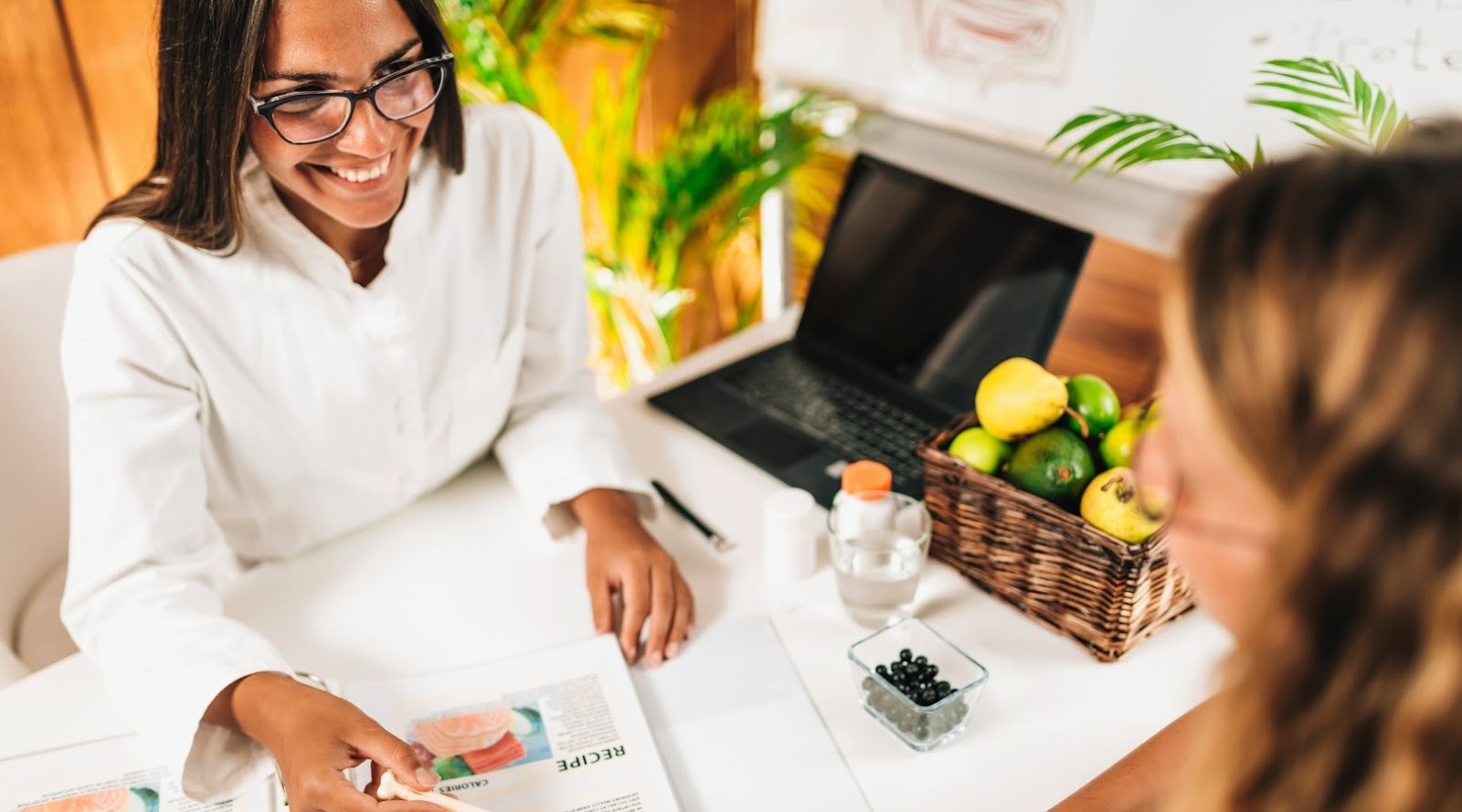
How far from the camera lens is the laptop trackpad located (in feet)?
4.20

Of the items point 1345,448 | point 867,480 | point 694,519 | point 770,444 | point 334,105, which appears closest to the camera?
point 1345,448

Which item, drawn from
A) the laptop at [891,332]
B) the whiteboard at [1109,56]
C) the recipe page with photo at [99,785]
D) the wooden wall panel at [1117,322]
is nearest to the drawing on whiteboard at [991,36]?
the whiteboard at [1109,56]

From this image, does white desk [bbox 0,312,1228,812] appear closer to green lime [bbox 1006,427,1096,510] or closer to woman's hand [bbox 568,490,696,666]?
woman's hand [bbox 568,490,696,666]

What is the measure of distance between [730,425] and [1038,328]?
392mm

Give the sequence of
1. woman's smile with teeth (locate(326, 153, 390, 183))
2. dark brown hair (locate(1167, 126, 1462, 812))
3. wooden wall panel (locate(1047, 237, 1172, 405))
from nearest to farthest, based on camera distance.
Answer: dark brown hair (locate(1167, 126, 1462, 812)) < woman's smile with teeth (locate(326, 153, 390, 183)) < wooden wall panel (locate(1047, 237, 1172, 405))

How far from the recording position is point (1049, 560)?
3.26ft

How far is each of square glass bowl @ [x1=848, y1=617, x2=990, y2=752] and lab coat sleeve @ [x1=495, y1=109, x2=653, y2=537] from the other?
0.33 m

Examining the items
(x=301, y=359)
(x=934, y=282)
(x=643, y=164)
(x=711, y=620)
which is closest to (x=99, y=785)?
(x=301, y=359)

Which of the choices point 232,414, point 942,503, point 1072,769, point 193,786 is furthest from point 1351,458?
point 232,414

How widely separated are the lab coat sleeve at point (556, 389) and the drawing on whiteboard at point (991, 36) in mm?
582

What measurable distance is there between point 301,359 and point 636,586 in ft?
1.38

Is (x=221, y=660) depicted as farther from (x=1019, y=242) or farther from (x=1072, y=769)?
(x=1019, y=242)

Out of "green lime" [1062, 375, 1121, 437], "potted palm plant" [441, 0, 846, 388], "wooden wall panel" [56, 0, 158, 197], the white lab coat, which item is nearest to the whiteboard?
"potted palm plant" [441, 0, 846, 388]

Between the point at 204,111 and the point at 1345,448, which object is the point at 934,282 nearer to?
the point at 204,111
